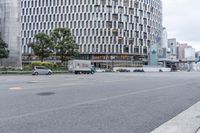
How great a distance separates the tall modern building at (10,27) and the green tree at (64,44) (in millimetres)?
9357

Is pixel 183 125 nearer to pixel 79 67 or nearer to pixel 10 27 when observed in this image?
pixel 10 27

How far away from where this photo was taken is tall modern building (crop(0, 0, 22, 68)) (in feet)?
220

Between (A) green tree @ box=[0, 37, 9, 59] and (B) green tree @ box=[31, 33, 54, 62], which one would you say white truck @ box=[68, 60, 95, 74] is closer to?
(B) green tree @ box=[31, 33, 54, 62]

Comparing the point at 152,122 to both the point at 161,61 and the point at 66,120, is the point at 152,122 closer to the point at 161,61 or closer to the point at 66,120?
the point at 66,120

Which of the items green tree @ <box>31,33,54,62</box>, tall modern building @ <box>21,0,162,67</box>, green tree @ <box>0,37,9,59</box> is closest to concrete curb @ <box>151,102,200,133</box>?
green tree @ <box>0,37,9,59</box>

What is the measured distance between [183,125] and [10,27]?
62.7 m

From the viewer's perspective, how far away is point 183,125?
8.25 m

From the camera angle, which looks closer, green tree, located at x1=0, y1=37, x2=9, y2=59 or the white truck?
green tree, located at x1=0, y1=37, x2=9, y2=59

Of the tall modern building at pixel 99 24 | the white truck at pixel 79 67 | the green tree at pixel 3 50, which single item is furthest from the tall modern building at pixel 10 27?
the tall modern building at pixel 99 24

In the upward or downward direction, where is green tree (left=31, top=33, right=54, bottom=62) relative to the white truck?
upward

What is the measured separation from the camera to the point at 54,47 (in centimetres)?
7425

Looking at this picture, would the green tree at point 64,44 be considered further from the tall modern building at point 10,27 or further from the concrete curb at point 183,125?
the concrete curb at point 183,125

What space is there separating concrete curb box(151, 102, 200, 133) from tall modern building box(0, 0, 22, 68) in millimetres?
60841

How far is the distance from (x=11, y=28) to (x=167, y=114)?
60.8 meters
